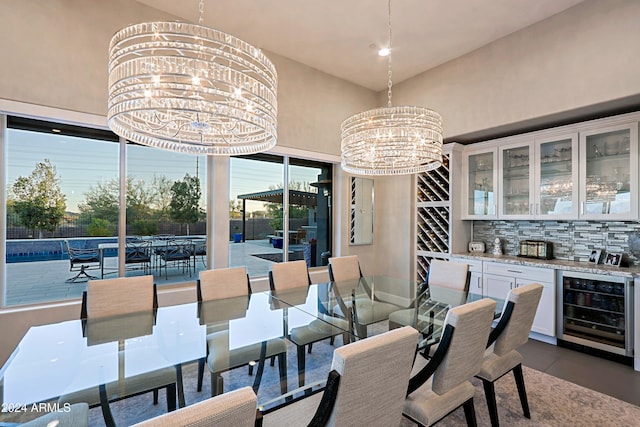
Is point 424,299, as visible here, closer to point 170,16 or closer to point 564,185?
point 564,185

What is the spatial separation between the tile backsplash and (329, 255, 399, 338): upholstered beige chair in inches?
90.1

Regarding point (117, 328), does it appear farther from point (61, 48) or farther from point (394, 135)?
point (61, 48)

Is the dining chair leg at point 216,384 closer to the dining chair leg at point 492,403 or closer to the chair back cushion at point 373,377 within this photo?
the chair back cushion at point 373,377

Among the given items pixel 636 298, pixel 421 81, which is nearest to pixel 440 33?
pixel 421 81

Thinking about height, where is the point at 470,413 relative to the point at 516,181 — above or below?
below

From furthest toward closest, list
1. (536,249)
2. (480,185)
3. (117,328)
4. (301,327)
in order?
(480,185), (536,249), (301,327), (117,328)

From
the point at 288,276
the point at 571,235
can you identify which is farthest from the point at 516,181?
the point at 288,276

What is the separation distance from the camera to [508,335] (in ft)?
6.41

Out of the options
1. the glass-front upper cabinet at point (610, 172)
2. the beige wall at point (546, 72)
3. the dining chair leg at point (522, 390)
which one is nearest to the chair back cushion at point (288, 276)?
the dining chair leg at point (522, 390)

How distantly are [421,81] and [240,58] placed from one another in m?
3.77

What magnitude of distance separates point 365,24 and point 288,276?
295cm

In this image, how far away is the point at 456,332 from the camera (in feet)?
4.89

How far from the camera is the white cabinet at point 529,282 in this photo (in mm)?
3465

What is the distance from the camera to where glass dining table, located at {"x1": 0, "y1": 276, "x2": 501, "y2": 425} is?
1.46m
